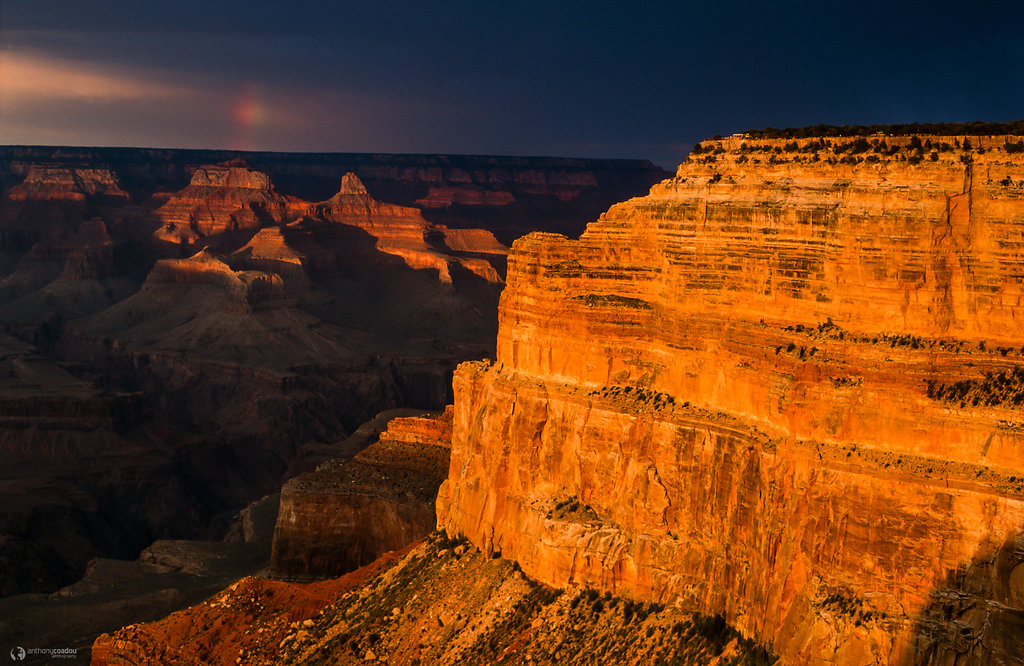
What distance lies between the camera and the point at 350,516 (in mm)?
56656

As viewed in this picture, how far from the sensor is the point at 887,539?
24.9 meters

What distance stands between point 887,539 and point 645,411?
25.2 feet

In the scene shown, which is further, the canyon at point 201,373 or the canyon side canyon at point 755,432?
the canyon at point 201,373

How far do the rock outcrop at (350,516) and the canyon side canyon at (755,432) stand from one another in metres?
16.5

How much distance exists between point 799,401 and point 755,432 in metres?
1.59

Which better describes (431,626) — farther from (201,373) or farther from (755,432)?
(201,373)

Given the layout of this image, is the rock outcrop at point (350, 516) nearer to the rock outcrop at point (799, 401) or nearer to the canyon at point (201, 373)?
the canyon at point (201, 373)

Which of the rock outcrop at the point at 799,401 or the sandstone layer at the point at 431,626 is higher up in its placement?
the rock outcrop at the point at 799,401

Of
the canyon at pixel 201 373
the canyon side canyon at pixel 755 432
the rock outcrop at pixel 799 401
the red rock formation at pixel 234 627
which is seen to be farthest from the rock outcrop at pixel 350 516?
the rock outcrop at pixel 799 401

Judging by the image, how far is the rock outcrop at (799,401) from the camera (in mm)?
24422

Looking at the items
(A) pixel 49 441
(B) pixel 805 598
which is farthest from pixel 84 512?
(B) pixel 805 598

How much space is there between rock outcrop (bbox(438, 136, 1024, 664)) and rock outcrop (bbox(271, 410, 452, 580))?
20.8 m

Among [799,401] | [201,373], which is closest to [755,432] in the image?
[799,401]

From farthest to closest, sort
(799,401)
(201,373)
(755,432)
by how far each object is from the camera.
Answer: (201,373)
(755,432)
(799,401)
